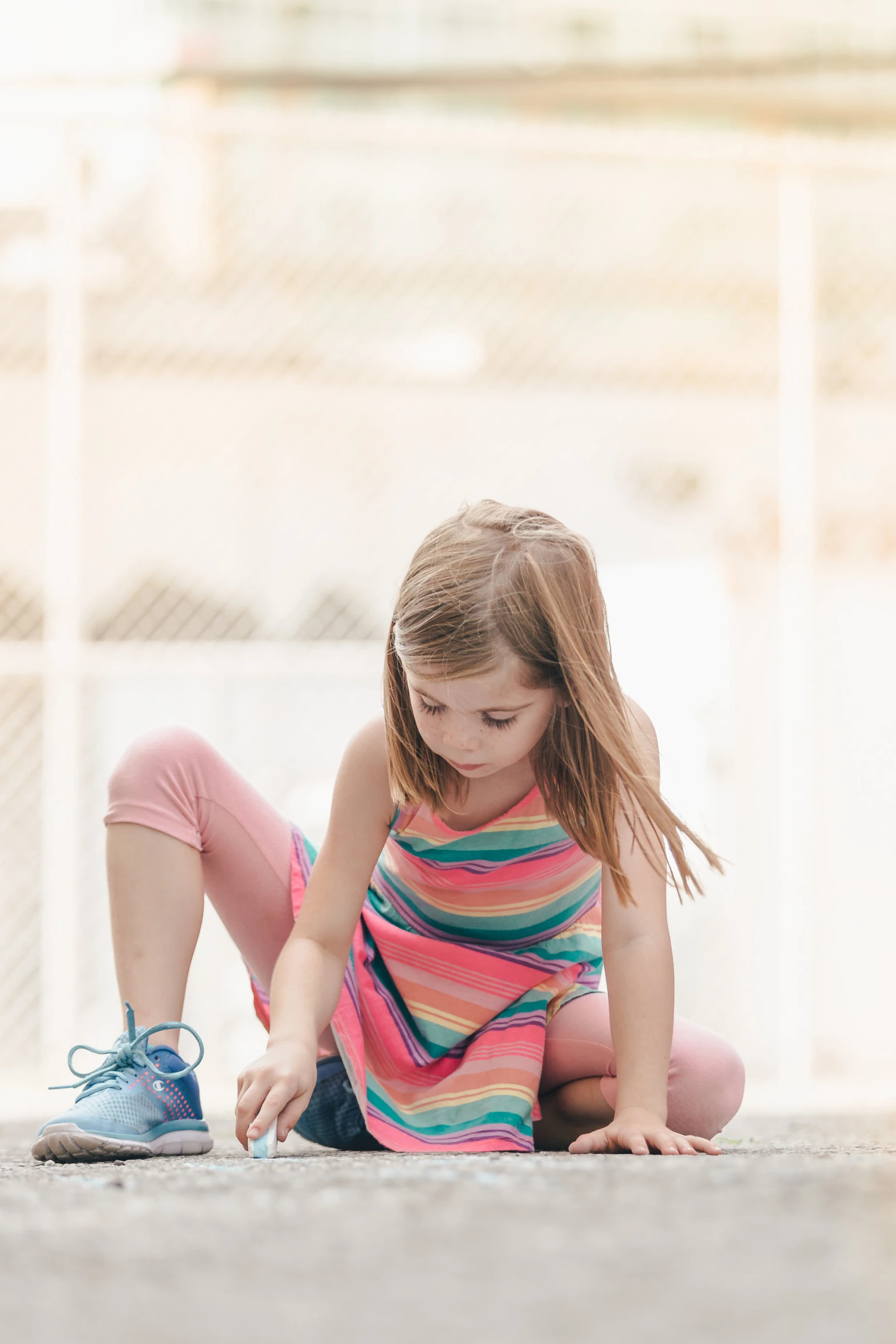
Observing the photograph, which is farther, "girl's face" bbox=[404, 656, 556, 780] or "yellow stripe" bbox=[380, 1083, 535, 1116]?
"yellow stripe" bbox=[380, 1083, 535, 1116]

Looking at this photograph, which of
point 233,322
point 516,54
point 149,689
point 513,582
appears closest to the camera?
point 513,582

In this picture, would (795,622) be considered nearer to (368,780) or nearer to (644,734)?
(644,734)

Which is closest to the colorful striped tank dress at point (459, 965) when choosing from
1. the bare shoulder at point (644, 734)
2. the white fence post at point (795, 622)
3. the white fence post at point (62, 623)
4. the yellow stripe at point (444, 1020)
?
the yellow stripe at point (444, 1020)

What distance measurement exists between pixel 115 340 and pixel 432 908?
224 cm

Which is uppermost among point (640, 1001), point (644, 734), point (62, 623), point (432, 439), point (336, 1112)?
point (432, 439)

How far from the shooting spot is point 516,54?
4414mm

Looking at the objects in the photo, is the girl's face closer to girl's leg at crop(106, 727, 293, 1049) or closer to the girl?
the girl

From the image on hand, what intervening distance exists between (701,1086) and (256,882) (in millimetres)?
442

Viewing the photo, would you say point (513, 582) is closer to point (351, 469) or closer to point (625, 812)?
point (625, 812)

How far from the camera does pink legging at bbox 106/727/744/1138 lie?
1.22 m

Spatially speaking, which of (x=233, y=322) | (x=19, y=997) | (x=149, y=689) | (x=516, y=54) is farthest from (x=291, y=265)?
(x=19, y=997)

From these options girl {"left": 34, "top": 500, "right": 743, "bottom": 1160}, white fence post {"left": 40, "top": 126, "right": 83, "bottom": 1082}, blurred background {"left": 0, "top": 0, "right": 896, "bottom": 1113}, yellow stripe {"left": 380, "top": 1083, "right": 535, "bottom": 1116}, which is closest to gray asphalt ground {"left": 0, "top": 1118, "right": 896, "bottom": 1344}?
girl {"left": 34, "top": 500, "right": 743, "bottom": 1160}

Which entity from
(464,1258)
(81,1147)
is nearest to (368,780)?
(81,1147)

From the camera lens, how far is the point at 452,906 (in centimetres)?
130
